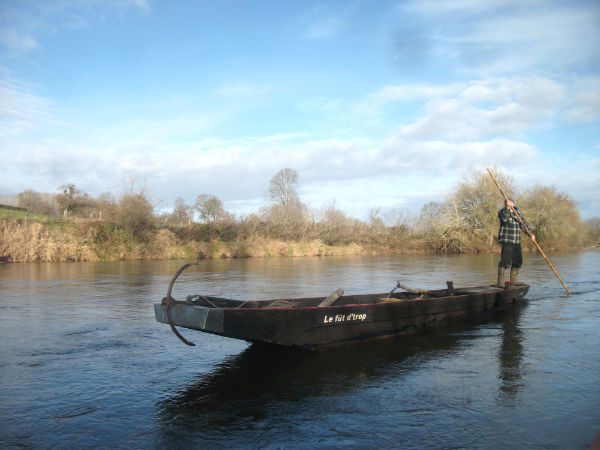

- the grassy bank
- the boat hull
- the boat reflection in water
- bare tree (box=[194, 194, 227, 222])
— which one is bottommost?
the boat reflection in water

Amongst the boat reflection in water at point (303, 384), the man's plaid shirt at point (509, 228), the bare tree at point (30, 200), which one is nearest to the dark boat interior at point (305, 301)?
the boat reflection in water at point (303, 384)

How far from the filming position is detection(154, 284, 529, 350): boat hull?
20.6 feet

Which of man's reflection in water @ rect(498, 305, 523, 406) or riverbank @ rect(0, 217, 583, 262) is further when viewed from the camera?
riverbank @ rect(0, 217, 583, 262)

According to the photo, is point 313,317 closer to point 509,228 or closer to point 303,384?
point 303,384

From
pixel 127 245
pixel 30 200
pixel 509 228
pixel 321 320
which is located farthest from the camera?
pixel 30 200

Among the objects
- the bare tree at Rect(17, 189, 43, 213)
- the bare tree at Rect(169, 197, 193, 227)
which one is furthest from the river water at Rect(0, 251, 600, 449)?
the bare tree at Rect(17, 189, 43, 213)

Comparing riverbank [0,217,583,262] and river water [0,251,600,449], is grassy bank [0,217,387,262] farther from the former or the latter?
river water [0,251,600,449]

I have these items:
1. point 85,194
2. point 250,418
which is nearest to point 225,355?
point 250,418

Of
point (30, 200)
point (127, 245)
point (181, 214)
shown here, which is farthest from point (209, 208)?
point (30, 200)

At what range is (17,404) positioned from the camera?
5.50m

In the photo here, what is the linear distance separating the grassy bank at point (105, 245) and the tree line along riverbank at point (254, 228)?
0.06 meters

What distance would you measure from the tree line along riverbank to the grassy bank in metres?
0.06

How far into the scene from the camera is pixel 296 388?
6.08 metres

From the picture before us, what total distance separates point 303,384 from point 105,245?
28.8 m
